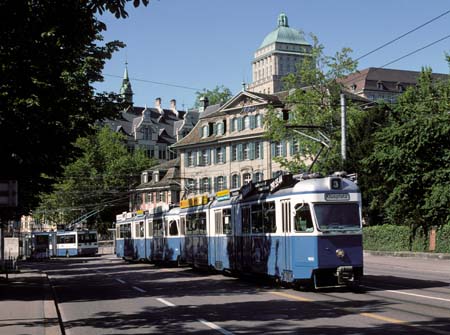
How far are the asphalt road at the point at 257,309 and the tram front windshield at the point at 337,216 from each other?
65.9 inches

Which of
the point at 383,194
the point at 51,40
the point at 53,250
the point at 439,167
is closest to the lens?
the point at 51,40

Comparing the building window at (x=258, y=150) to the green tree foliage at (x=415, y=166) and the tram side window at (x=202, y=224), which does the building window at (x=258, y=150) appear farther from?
the tram side window at (x=202, y=224)

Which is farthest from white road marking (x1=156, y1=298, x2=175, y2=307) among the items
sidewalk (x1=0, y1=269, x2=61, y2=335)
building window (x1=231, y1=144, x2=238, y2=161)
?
building window (x1=231, y1=144, x2=238, y2=161)

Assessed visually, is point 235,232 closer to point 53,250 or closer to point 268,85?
point 53,250

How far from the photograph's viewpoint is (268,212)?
863 inches

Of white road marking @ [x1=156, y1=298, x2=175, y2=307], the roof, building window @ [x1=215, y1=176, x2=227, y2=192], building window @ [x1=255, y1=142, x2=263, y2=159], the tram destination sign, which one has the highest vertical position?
the roof

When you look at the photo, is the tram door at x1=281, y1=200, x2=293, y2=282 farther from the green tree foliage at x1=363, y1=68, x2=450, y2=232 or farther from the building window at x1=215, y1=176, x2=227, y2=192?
the building window at x1=215, y1=176, x2=227, y2=192

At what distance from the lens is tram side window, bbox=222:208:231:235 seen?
26392 millimetres

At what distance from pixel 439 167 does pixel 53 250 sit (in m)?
47.8

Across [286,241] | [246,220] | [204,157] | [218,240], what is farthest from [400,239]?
[204,157]

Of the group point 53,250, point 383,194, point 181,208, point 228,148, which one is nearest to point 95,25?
point 181,208

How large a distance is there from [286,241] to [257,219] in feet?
8.97

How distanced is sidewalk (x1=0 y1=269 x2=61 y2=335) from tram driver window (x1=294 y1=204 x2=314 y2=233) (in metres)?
6.42

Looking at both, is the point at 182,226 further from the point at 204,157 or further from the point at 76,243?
the point at 204,157
